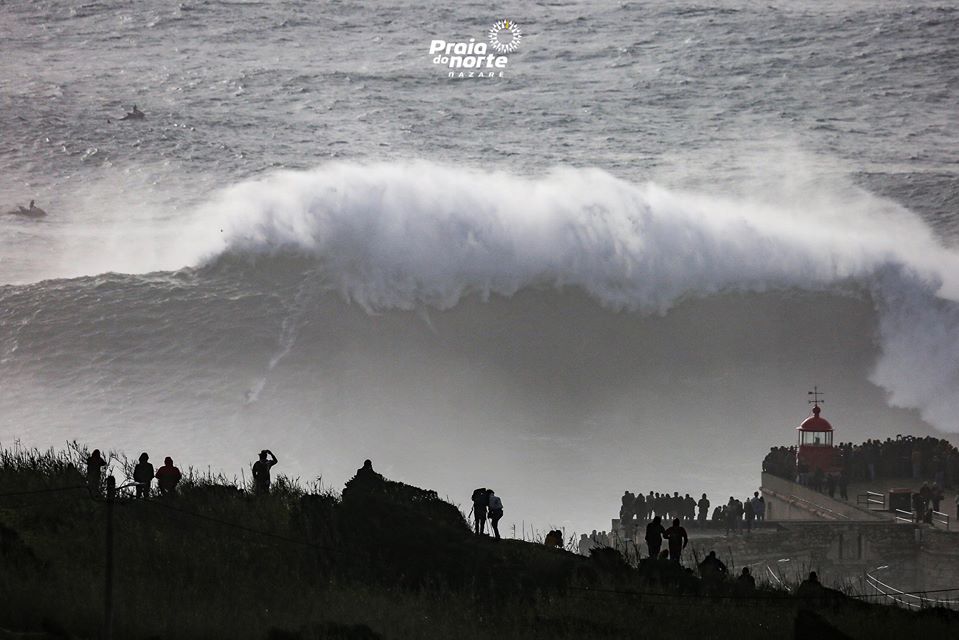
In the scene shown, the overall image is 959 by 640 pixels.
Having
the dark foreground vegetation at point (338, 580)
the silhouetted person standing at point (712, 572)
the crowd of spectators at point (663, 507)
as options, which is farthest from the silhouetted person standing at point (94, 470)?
the crowd of spectators at point (663, 507)

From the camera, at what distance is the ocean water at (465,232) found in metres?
47.8

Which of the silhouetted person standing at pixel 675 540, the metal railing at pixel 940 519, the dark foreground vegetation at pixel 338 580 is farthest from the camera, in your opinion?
the metal railing at pixel 940 519

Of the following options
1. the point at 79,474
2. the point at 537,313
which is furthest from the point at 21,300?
the point at 79,474

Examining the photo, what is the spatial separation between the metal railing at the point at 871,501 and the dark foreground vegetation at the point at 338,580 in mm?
12181

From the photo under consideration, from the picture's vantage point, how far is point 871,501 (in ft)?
116

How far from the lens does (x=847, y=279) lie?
57.8 metres

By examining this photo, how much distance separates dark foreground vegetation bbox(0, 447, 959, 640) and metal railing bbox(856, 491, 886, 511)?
40.0ft

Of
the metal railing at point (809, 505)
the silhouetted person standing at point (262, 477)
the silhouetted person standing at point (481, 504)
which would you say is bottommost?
the silhouetted person standing at point (481, 504)

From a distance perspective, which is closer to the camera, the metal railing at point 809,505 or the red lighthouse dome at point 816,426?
the metal railing at point 809,505

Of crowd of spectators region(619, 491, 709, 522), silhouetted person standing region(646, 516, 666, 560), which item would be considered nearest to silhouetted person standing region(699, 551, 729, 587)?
silhouetted person standing region(646, 516, 666, 560)

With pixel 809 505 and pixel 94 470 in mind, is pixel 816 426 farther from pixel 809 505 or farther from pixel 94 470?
pixel 94 470

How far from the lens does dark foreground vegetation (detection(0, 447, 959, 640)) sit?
20.8 meters

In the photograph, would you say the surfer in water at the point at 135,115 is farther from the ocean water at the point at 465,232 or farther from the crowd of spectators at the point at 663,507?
the crowd of spectators at the point at 663,507

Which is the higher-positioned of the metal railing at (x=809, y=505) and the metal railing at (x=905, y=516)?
the metal railing at (x=809, y=505)
